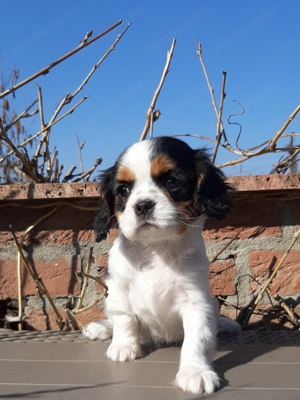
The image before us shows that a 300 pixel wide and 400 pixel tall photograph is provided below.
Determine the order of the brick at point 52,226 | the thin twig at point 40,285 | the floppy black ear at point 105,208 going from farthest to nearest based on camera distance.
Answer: the brick at point 52,226, the thin twig at point 40,285, the floppy black ear at point 105,208

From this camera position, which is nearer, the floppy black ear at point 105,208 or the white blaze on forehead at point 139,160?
the white blaze on forehead at point 139,160

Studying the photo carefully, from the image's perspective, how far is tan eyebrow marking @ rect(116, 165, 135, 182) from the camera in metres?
2.02

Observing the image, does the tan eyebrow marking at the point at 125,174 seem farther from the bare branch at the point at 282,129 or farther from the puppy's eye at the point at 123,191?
the bare branch at the point at 282,129

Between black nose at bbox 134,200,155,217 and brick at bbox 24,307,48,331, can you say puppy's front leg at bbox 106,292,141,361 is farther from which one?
brick at bbox 24,307,48,331

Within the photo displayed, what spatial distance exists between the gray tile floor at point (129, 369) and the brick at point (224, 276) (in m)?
0.41

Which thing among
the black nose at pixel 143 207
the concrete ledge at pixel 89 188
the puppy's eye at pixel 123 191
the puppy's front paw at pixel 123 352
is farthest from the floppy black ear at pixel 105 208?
the puppy's front paw at pixel 123 352

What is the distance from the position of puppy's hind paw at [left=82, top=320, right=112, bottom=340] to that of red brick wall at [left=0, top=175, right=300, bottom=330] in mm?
383

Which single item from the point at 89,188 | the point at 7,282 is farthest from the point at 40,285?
the point at 89,188

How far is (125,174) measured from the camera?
6.70 ft

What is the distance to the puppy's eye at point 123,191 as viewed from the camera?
2.06 metres

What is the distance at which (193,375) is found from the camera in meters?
1.64

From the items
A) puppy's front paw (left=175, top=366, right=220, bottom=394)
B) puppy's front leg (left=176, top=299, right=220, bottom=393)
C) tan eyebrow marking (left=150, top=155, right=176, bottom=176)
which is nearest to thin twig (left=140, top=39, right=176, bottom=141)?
tan eyebrow marking (left=150, top=155, right=176, bottom=176)

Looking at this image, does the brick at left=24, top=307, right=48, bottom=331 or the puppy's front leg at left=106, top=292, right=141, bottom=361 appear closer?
the puppy's front leg at left=106, top=292, right=141, bottom=361

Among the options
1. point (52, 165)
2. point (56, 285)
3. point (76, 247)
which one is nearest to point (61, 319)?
point (56, 285)
